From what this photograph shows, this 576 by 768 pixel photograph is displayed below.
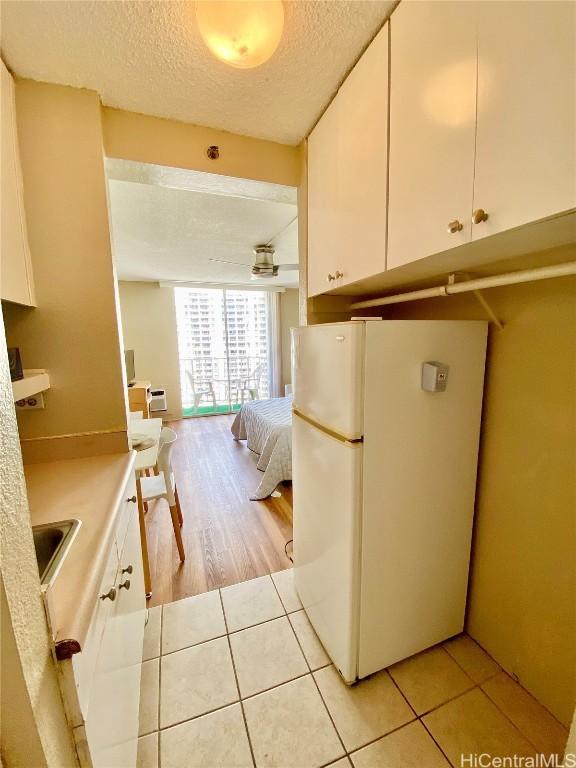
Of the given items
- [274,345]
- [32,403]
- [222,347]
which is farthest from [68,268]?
[274,345]

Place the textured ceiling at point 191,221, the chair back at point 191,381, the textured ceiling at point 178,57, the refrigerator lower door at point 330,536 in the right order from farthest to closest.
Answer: the chair back at point 191,381, the textured ceiling at point 191,221, the refrigerator lower door at point 330,536, the textured ceiling at point 178,57

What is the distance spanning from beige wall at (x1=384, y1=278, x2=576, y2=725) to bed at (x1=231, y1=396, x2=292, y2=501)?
70.3 inches

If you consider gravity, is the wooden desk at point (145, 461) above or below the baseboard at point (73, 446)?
below

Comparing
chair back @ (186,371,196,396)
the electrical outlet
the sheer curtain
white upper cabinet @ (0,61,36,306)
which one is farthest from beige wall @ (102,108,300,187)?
chair back @ (186,371,196,396)

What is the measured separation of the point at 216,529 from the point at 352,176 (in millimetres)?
2456

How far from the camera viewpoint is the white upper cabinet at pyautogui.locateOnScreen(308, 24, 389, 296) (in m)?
1.04

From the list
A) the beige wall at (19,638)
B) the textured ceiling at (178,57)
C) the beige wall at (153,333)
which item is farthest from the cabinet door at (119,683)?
the beige wall at (153,333)

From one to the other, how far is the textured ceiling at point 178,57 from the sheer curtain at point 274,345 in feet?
14.5

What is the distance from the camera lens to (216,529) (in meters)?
2.43

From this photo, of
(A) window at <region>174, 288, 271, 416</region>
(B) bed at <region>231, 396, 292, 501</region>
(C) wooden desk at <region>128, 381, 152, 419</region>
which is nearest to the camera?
(B) bed at <region>231, 396, 292, 501</region>

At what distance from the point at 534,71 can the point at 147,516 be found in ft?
10.3

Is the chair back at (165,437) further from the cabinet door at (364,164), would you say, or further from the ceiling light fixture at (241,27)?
the ceiling light fixture at (241,27)

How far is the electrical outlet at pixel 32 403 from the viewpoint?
1.35m

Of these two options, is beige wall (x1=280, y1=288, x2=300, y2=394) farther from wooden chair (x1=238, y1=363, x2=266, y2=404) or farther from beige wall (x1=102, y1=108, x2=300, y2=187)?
beige wall (x1=102, y1=108, x2=300, y2=187)
